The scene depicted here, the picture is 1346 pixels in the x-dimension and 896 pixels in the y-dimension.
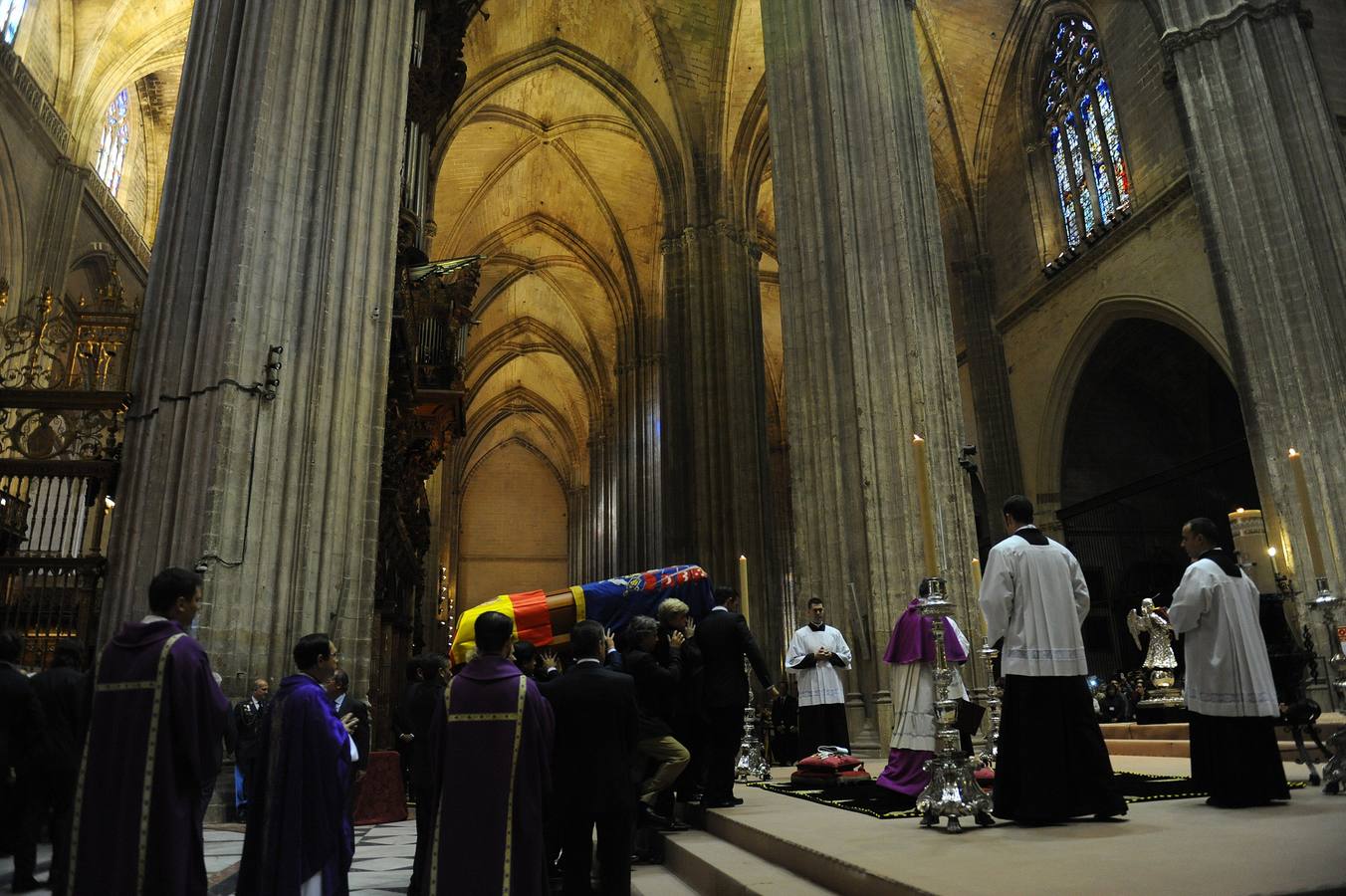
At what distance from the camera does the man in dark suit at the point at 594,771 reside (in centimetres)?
332

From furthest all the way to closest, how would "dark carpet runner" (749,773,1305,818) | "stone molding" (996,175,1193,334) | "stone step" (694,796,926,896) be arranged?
"stone molding" (996,175,1193,334) → "dark carpet runner" (749,773,1305,818) → "stone step" (694,796,926,896)

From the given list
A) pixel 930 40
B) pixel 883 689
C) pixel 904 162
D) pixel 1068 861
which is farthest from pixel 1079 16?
pixel 1068 861

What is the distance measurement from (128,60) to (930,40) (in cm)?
1585

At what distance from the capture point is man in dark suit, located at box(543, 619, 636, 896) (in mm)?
3320

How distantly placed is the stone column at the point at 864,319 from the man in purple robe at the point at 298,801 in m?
6.02

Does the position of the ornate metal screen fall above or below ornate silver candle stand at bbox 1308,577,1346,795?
above

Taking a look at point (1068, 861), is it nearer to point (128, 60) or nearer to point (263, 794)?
point (263, 794)

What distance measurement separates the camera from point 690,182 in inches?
742

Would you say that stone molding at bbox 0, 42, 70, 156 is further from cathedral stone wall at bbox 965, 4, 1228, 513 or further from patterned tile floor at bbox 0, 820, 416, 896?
cathedral stone wall at bbox 965, 4, 1228, 513

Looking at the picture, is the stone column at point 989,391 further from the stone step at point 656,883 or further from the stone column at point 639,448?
the stone step at point 656,883

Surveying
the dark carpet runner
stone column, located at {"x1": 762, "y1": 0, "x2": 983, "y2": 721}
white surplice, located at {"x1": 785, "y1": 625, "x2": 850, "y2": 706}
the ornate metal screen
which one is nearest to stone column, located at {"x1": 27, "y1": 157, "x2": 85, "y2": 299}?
the ornate metal screen

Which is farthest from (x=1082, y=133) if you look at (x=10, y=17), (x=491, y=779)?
(x=10, y=17)

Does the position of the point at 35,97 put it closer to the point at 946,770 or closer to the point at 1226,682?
the point at 946,770

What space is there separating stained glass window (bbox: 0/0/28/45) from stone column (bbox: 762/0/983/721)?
39.5 feet
